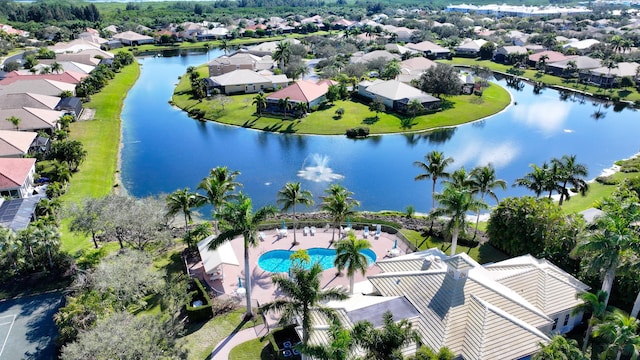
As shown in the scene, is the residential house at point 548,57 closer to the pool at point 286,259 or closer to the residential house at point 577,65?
the residential house at point 577,65

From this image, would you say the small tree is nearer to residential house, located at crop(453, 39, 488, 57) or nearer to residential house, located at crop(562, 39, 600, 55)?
residential house, located at crop(453, 39, 488, 57)

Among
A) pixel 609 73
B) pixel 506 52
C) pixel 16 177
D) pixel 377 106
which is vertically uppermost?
pixel 506 52

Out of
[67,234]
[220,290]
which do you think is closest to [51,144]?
[67,234]

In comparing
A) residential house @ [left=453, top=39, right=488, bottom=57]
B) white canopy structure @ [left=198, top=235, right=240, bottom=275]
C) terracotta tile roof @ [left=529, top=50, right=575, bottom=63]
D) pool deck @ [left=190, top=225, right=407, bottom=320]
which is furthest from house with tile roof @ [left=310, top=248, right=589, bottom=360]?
residential house @ [left=453, top=39, right=488, bottom=57]

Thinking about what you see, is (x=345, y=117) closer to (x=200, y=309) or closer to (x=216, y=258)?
(x=216, y=258)

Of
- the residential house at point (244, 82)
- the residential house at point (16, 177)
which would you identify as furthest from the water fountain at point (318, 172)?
the residential house at point (244, 82)

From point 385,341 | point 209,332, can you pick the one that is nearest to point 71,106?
Result: point 209,332
